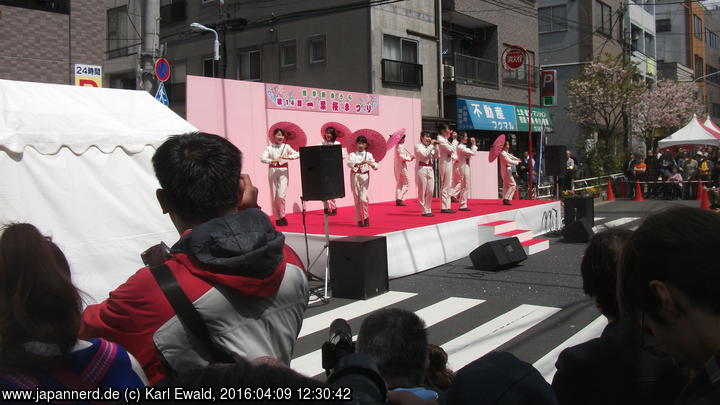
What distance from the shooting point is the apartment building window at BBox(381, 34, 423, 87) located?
20.2m

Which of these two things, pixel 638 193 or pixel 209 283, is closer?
pixel 209 283

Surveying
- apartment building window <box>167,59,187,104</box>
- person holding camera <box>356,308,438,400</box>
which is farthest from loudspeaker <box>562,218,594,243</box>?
apartment building window <box>167,59,187,104</box>

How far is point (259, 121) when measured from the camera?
13.5m

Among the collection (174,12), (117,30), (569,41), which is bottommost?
(117,30)

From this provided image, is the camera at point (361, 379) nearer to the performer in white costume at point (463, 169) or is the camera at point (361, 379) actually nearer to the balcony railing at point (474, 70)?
the performer in white costume at point (463, 169)

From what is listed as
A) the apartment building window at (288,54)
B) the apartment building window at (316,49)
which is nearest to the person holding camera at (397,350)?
the apartment building window at (316,49)

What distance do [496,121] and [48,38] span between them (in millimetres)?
16939

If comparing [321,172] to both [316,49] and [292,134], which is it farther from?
[316,49]

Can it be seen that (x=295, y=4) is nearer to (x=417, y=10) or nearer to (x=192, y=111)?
(x=417, y=10)

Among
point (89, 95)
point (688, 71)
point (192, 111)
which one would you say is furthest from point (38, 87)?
point (688, 71)

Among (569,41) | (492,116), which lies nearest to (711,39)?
(569,41)

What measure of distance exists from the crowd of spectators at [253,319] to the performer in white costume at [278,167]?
31.1 feet

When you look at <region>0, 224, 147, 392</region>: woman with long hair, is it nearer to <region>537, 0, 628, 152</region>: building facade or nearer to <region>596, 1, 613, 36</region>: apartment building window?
<region>537, 0, 628, 152</region>: building facade

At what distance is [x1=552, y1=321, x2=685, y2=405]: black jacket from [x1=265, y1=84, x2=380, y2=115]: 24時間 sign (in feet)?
40.1
